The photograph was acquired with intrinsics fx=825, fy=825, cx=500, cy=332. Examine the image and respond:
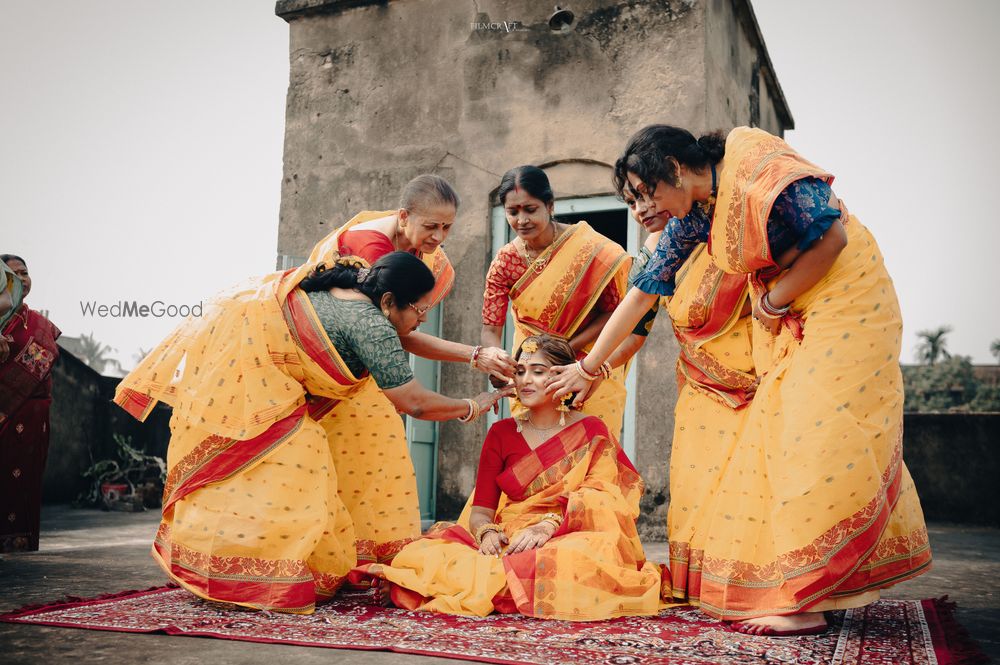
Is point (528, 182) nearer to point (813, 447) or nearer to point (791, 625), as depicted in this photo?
point (813, 447)

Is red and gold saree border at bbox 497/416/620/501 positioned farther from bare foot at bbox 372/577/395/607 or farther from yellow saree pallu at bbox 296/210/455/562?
bare foot at bbox 372/577/395/607

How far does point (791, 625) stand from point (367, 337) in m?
1.77

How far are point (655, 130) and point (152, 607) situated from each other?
2518 millimetres

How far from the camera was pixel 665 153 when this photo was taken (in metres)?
3.02

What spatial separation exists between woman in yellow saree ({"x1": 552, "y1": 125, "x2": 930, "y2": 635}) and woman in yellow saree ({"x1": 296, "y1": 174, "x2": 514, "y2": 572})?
1037 mm

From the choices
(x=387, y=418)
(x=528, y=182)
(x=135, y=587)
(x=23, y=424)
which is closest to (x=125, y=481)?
(x=23, y=424)

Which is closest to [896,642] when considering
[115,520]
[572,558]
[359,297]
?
[572,558]

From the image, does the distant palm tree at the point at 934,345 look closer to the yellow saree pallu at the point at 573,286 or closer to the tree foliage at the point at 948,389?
the tree foliage at the point at 948,389

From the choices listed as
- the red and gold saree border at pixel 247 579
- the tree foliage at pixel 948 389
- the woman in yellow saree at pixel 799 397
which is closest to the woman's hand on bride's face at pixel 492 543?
the red and gold saree border at pixel 247 579

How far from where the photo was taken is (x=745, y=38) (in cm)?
784

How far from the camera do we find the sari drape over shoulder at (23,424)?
498cm

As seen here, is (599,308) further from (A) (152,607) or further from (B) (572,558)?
(A) (152,607)

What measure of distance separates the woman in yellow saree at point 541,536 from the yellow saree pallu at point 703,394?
0.19 m

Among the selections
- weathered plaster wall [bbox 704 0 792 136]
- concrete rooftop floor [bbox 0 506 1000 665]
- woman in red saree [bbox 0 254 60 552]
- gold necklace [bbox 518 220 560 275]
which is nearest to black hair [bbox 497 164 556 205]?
gold necklace [bbox 518 220 560 275]
